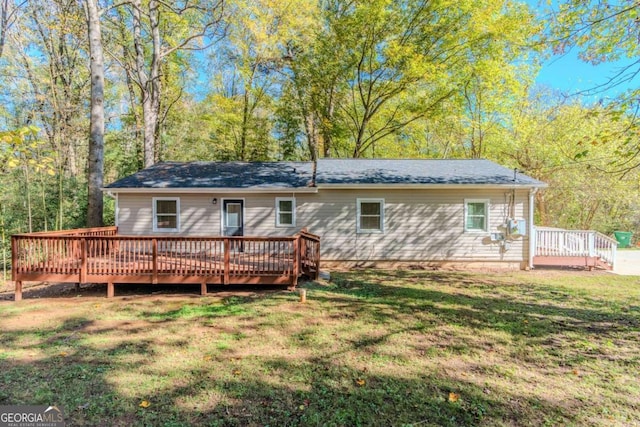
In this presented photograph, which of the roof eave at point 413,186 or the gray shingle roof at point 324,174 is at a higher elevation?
the gray shingle roof at point 324,174

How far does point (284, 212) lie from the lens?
34.4ft

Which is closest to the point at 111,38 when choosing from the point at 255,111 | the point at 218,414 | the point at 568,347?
the point at 255,111

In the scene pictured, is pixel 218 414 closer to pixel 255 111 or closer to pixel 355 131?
pixel 355 131

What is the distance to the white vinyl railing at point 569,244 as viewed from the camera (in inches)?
402

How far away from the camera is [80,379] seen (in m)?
3.27

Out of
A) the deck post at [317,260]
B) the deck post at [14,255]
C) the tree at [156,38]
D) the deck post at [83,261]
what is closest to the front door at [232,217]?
the deck post at [317,260]

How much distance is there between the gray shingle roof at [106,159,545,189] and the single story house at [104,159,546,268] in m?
0.09

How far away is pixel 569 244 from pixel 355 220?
7.30 metres

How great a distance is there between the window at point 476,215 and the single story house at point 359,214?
31 millimetres

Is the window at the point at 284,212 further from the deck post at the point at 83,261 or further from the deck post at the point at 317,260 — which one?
the deck post at the point at 83,261

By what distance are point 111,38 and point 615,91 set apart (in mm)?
19735

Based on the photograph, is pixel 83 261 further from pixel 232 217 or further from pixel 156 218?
pixel 232 217

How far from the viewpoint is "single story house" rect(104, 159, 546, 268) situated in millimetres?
10156

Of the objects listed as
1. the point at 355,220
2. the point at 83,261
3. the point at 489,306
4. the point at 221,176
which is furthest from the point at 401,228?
the point at 83,261
